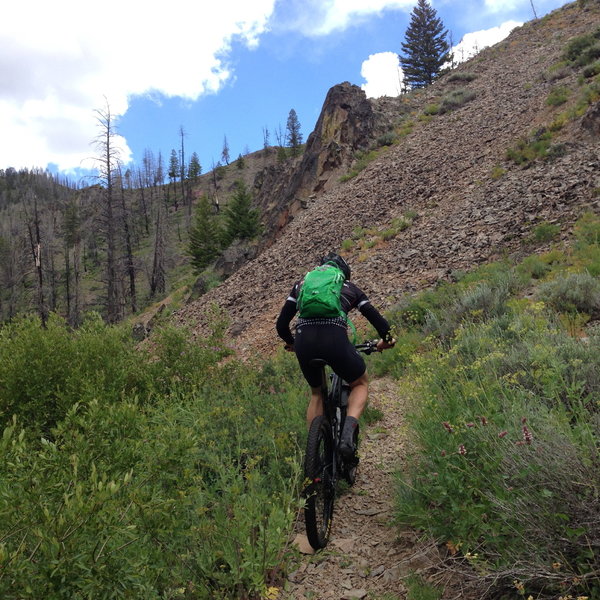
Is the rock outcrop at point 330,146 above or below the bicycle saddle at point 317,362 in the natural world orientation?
above

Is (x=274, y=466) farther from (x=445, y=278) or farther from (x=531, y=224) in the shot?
(x=531, y=224)

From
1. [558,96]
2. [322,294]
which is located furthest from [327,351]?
[558,96]

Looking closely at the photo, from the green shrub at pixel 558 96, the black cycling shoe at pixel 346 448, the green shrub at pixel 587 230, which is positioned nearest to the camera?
the black cycling shoe at pixel 346 448

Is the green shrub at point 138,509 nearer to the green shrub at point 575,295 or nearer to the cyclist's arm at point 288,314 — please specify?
the cyclist's arm at point 288,314

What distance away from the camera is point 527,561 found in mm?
1885

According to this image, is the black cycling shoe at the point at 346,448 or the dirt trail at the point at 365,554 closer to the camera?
the dirt trail at the point at 365,554

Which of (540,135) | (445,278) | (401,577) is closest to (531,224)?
(445,278)

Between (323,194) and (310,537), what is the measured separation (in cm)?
2000

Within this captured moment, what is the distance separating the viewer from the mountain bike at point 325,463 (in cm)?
275

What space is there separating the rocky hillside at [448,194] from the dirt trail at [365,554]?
4659mm

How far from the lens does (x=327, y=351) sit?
3.14 meters

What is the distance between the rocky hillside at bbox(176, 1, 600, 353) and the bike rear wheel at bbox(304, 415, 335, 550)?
483cm

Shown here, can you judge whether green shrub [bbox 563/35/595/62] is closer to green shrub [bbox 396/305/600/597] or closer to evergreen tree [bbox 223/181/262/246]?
green shrub [bbox 396/305/600/597]

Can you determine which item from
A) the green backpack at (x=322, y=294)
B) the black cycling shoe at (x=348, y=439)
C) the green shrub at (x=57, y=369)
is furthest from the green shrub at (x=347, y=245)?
the black cycling shoe at (x=348, y=439)
